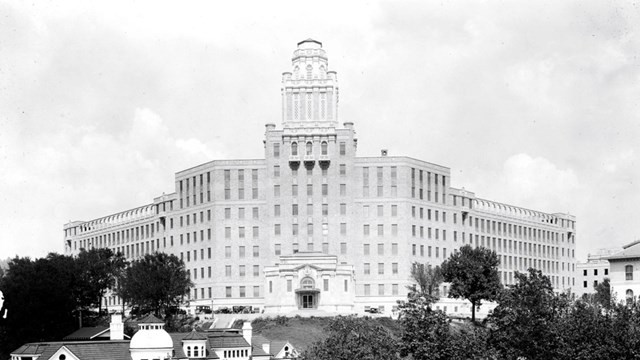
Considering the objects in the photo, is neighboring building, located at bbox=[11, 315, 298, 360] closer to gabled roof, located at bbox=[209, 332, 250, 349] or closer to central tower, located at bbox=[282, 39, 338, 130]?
gabled roof, located at bbox=[209, 332, 250, 349]

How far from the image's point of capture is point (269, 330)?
119 meters

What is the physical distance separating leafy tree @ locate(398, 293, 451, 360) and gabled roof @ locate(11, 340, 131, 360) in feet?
87.8

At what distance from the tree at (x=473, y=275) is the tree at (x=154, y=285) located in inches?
1422

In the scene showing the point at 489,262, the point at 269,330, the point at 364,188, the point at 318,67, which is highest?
the point at 318,67

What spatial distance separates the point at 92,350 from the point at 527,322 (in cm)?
3879

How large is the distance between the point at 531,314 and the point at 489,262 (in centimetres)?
4872

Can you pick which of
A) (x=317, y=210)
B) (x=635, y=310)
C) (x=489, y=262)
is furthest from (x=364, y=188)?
(x=635, y=310)

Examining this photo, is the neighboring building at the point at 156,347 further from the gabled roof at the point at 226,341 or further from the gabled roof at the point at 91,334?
the gabled roof at the point at 91,334

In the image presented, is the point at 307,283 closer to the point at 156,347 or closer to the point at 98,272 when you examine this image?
the point at 98,272

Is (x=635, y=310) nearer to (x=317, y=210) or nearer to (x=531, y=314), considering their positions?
(x=531, y=314)

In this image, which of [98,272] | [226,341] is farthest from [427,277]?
[226,341]

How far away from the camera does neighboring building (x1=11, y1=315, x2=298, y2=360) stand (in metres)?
85.7

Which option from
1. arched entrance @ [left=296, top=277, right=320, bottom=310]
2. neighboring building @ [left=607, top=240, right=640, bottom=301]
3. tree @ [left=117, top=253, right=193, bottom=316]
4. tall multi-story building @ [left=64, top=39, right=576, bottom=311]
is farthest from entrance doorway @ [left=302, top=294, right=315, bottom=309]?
neighboring building @ [left=607, top=240, right=640, bottom=301]

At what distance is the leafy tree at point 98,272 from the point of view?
5138 inches
